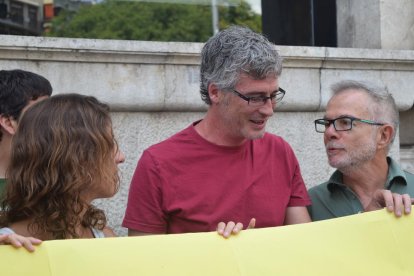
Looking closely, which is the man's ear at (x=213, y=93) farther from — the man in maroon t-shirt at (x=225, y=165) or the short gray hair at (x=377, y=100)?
the short gray hair at (x=377, y=100)

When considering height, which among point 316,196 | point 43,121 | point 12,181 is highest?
point 43,121

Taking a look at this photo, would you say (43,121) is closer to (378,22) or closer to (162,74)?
(162,74)

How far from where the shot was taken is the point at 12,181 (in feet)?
8.04

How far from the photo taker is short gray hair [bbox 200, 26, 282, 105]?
2.95 metres

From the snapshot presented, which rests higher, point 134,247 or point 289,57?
point 289,57

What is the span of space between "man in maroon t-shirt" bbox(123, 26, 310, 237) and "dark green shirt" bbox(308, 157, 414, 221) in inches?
5.7

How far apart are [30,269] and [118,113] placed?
2.09 metres

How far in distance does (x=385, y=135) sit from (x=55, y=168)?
4.70 ft

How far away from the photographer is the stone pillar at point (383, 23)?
507 cm

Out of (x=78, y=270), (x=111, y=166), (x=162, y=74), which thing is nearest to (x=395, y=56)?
(x=162, y=74)

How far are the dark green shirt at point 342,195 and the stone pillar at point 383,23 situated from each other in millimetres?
1959

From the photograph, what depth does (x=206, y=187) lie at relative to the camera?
2.96m

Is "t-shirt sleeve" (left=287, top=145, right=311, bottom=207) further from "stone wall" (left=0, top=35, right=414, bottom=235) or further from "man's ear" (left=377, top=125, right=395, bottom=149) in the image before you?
"stone wall" (left=0, top=35, right=414, bottom=235)

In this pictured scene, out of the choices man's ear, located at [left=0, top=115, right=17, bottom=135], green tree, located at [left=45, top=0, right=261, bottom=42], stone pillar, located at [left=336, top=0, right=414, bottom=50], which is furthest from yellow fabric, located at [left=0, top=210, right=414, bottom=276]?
green tree, located at [left=45, top=0, right=261, bottom=42]
